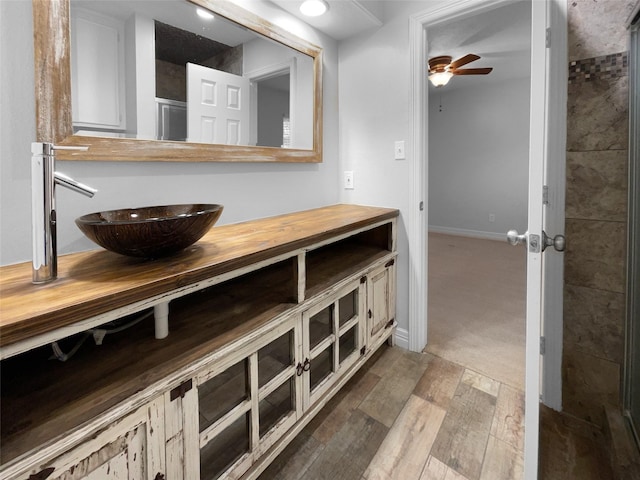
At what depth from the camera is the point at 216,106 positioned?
146 centimetres

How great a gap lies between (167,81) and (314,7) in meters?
0.92

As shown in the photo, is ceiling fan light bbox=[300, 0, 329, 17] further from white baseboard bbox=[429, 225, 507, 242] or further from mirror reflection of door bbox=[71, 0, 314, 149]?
white baseboard bbox=[429, 225, 507, 242]

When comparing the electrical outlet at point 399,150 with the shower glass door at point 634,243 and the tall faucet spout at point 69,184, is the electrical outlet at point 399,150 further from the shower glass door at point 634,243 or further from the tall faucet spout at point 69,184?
the tall faucet spout at point 69,184

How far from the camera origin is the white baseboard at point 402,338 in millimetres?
2031

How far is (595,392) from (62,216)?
7.15 ft

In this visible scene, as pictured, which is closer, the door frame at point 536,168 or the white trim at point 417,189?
the door frame at point 536,168

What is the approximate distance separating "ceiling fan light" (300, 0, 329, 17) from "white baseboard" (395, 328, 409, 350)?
1875mm

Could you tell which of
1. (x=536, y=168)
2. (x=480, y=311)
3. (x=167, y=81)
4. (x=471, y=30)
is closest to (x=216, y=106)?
(x=167, y=81)

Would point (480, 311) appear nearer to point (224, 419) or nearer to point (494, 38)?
point (224, 419)

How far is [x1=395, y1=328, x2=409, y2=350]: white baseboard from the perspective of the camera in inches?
80.0

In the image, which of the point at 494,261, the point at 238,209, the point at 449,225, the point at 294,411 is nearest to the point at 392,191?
the point at 238,209

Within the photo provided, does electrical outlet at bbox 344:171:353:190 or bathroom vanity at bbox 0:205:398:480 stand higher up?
electrical outlet at bbox 344:171:353:190

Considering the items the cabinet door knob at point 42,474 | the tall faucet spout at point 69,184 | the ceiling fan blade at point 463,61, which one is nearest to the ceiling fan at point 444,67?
the ceiling fan blade at point 463,61

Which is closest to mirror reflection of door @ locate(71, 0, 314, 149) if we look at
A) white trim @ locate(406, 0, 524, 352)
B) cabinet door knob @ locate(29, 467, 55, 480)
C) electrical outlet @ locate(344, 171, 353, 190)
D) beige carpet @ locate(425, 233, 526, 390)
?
electrical outlet @ locate(344, 171, 353, 190)
